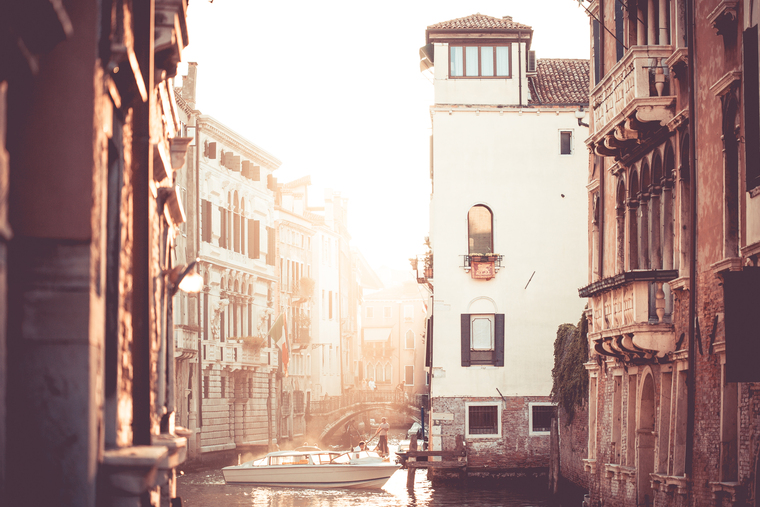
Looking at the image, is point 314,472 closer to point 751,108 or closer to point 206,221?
point 206,221

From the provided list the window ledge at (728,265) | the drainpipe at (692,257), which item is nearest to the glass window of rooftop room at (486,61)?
the drainpipe at (692,257)

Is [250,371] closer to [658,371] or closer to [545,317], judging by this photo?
[545,317]

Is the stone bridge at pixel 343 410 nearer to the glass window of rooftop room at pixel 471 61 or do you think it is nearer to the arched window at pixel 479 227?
the arched window at pixel 479 227

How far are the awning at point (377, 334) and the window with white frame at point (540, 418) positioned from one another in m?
55.6

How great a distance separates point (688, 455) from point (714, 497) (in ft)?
3.73

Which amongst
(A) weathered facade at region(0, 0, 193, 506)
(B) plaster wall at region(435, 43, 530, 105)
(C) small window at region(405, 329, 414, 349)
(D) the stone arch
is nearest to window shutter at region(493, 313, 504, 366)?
(B) plaster wall at region(435, 43, 530, 105)

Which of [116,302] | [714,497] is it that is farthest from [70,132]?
[714,497]

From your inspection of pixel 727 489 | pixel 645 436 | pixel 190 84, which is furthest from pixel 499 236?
pixel 727 489

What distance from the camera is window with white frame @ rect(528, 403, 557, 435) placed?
99.0ft

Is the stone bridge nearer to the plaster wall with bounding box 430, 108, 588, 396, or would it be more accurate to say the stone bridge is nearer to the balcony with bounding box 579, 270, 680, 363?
the plaster wall with bounding box 430, 108, 588, 396

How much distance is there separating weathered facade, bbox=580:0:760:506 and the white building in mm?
10488

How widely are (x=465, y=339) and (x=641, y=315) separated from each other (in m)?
15.5

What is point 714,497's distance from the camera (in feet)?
41.7

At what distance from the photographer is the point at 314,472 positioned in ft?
104
